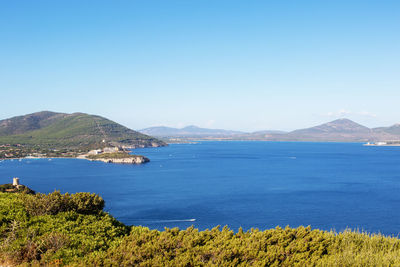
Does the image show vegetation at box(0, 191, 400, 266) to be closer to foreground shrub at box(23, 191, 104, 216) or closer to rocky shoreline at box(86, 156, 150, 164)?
foreground shrub at box(23, 191, 104, 216)

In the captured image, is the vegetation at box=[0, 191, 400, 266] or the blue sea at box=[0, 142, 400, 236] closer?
the vegetation at box=[0, 191, 400, 266]

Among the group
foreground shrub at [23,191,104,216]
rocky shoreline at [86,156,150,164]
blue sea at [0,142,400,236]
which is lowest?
blue sea at [0,142,400,236]

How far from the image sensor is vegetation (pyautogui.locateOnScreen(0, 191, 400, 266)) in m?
8.56

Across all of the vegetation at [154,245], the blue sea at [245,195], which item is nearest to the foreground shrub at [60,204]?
the vegetation at [154,245]

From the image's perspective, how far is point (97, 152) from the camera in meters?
153

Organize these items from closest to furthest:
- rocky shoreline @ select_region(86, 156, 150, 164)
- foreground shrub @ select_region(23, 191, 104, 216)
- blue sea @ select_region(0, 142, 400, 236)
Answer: foreground shrub @ select_region(23, 191, 104, 216) → blue sea @ select_region(0, 142, 400, 236) → rocky shoreline @ select_region(86, 156, 150, 164)

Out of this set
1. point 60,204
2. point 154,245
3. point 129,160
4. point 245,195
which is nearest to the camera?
point 154,245

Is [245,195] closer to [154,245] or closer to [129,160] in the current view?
[154,245]

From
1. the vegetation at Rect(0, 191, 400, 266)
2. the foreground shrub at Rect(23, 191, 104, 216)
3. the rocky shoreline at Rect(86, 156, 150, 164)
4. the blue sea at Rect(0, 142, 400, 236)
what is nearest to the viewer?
the vegetation at Rect(0, 191, 400, 266)

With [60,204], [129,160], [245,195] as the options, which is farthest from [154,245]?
[129,160]

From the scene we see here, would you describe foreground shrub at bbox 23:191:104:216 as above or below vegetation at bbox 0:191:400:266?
above

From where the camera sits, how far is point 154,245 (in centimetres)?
900

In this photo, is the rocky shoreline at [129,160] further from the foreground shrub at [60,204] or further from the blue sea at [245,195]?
the foreground shrub at [60,204]

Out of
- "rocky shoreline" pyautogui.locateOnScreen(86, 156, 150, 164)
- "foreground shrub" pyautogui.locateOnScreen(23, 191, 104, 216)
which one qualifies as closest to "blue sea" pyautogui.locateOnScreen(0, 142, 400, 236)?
"foreground shrub" pyautogui.locateOnScreen(23, 191, 104, 216)
